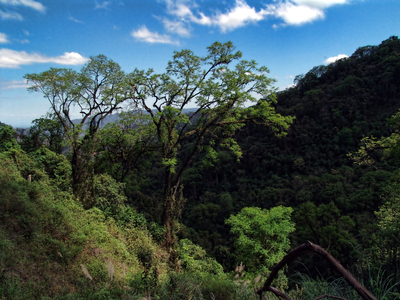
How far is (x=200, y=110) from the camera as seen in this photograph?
31.9 ft

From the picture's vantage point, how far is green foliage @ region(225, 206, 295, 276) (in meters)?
11.0

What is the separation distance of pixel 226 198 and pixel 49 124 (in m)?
34.3

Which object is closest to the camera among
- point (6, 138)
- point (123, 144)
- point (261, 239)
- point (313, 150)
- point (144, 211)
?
point (6, 138)

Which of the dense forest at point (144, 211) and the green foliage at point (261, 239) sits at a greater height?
the dense forest at point (144, 211)

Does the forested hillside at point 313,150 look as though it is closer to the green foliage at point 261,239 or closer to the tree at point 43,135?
the green foliage at point 261,239

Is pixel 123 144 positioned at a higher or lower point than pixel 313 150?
higher

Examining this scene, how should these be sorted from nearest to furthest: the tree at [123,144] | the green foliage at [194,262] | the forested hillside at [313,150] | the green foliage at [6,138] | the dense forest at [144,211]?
the dense forest at [144,211] → the green foliage at [194,262] → the green foliage at [6,138] → the tree at [123,144] → the forested hillside at [313,150]

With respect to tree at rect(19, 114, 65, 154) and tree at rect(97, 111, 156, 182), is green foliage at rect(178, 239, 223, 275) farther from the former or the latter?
tree at rect(19, 114, 65, 154)

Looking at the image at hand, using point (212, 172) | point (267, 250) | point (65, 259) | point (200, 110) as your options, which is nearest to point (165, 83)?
point (200, 110)

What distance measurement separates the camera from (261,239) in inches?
460

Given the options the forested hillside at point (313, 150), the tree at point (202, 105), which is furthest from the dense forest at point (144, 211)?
the forested hillside at point (313, 150)

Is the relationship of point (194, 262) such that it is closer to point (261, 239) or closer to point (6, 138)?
point (261, 239)

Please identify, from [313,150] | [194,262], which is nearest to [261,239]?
[194,262]

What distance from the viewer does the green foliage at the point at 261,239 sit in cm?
1098
